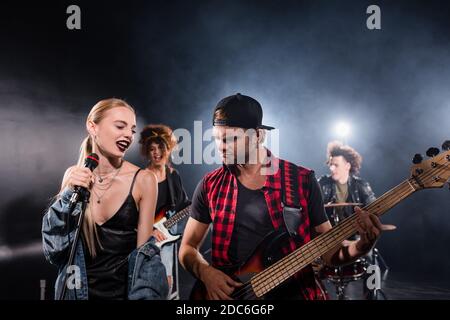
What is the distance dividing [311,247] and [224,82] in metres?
1.34

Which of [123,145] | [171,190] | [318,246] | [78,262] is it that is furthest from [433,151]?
[78,262]

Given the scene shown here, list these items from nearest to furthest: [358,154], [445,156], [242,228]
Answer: [445,156], [242,228], [358,154]

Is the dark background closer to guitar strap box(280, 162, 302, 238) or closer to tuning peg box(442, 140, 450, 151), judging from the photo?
guitar strap box(280, 162, 302, 238)

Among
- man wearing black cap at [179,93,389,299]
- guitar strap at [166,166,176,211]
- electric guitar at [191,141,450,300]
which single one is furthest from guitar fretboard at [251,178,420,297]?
guitar strap at [166,166,176,211]

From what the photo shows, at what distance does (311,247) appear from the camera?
268 centimetres

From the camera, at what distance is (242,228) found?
117 inches

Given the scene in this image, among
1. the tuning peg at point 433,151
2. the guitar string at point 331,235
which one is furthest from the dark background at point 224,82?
the tuning peg at point 433,151

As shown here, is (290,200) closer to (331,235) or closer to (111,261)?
(331,235)

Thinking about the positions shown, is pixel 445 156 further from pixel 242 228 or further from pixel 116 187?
pixel 116 187

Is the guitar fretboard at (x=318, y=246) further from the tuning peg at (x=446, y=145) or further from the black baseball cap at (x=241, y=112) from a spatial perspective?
the black baseball cap at (x=241, y=112)

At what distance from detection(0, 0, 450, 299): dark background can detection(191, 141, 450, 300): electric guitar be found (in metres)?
0.54

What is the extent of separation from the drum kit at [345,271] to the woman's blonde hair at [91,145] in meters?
1.52
